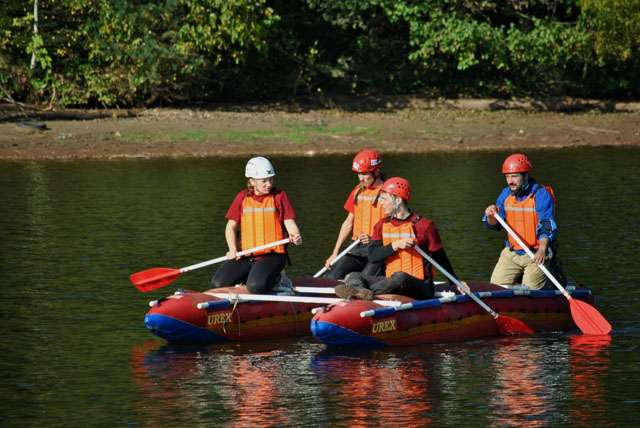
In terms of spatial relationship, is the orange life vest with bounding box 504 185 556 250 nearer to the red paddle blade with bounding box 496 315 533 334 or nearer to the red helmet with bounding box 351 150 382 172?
the red paddle blade with bounding box 496 315 533 334

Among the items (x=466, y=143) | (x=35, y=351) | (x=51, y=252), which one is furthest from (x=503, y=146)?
(x=35, y=351)

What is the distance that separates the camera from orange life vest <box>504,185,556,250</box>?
1318cm

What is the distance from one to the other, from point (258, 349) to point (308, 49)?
29.0 meters

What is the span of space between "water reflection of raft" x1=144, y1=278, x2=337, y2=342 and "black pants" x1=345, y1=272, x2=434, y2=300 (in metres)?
0.87

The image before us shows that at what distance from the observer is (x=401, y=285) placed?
12.2 metres

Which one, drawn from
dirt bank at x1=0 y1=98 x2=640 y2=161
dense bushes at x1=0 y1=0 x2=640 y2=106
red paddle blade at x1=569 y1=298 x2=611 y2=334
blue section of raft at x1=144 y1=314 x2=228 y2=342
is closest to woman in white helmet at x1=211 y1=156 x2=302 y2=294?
blue section of raft at x1=144 y1=314 x2=228 y2=342

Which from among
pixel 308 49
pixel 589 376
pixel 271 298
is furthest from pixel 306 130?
pixel 589 376

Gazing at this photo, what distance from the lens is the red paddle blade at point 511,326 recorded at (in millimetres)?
12789

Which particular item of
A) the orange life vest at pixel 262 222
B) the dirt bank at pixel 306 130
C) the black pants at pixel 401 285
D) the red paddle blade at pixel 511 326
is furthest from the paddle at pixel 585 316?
the dirt bank at pixel 306 130

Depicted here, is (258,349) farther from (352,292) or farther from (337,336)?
(352,292)

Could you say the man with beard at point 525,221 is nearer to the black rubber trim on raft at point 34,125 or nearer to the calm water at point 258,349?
the calm water at point 258,349

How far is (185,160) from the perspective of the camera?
31.0 meters

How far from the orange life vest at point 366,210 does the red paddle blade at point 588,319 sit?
2.53 m

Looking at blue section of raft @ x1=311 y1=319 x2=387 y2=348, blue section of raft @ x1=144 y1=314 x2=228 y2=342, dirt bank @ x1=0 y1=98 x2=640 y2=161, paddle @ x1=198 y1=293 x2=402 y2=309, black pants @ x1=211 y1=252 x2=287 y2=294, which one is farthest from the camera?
dirt bank @ x1=0 y1=98 x2=640 y2=161
